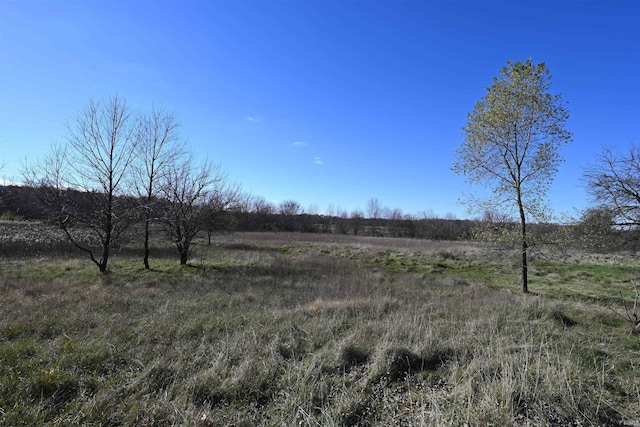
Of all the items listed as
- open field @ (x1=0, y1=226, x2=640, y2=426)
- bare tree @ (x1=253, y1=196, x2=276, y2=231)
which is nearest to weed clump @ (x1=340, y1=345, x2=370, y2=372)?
open field @ (x1=0, y1=226, x2=640, y2=426)

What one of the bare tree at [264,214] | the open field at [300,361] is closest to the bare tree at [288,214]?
the bare tree at [264,214]

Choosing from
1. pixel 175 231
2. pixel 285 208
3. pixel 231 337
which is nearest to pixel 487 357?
pixel 231 337

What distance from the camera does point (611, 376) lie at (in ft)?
13.7

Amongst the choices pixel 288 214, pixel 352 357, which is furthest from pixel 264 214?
pixel 352 357

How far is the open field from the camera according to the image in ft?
10.3

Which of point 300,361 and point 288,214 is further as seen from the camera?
point 288,214

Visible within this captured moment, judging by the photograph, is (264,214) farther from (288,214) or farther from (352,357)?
(352,357)

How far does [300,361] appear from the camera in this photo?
4.39m

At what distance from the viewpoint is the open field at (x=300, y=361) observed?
314 centimetres

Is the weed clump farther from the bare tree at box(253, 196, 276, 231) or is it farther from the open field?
the bare tree at box(253, 196, 276, 231)

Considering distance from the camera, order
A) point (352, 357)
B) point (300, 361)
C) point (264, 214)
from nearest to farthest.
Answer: point (300, 361) < point (352, 357) < point (264, 214)

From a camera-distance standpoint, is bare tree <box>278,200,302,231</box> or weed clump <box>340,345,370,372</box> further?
bare tree <box>278,200,302,231</box>

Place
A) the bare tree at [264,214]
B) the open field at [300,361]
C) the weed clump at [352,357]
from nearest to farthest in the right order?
the open field at [300,361] → the weed clump at [352,357] → the bare tree at [264,214]

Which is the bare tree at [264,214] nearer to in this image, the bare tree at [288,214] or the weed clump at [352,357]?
the bare tree at [288,214]
